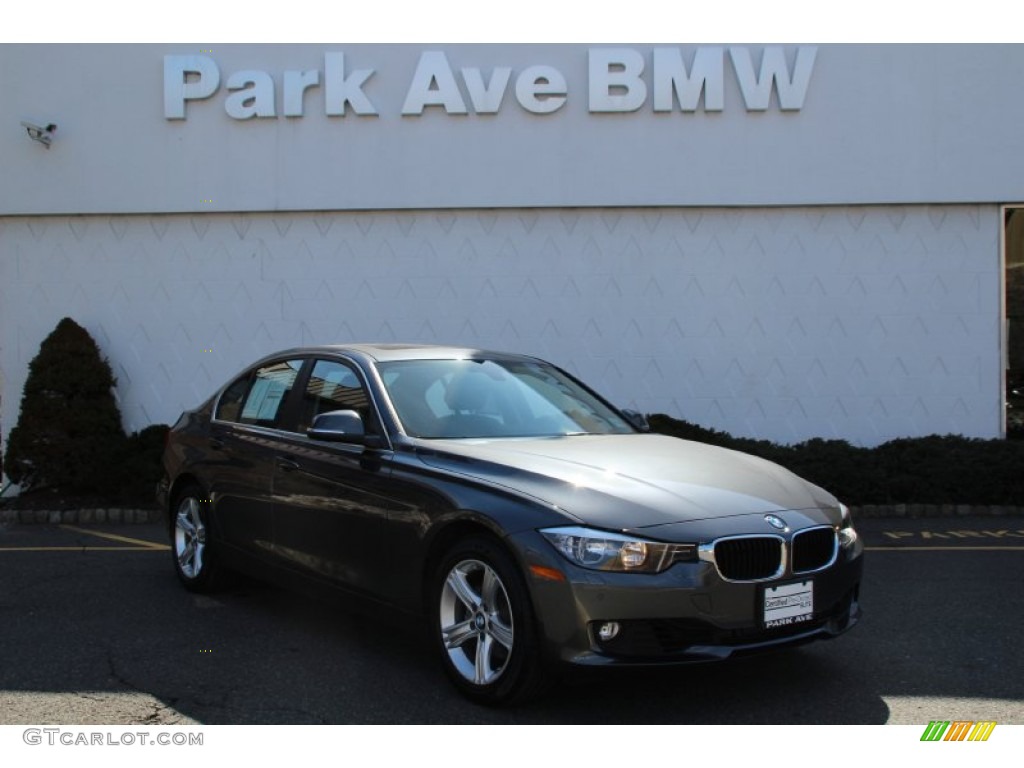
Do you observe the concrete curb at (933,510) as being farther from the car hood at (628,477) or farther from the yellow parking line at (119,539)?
the yellow parking line at (119,539)

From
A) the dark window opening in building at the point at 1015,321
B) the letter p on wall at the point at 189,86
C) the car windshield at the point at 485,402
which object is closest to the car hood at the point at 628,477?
the car windshield at the point at 485,402

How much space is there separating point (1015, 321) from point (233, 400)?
9.47m

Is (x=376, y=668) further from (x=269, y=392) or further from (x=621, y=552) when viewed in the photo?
(x=269, y=392)

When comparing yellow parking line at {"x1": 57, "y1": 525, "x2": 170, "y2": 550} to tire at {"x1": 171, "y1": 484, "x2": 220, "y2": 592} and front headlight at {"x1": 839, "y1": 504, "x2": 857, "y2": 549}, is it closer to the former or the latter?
tire at {"x1": 171, "y1": 484, "x2": 220, "y2": 592}

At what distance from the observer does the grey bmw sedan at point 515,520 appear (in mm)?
4039

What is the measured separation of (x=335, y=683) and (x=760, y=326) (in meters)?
8.28

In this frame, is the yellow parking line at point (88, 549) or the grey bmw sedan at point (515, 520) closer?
→ the grey bmw sedan at point (515, 520)

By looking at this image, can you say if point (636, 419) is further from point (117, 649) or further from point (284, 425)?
point (117, 649)

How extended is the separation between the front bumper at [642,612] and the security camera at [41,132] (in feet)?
33.2

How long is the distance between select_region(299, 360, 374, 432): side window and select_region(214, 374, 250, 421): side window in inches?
33.4

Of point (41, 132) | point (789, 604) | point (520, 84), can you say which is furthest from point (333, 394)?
point (41, 132)

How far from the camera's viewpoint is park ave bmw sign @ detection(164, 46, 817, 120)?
11.8m

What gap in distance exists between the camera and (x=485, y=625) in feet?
14.3

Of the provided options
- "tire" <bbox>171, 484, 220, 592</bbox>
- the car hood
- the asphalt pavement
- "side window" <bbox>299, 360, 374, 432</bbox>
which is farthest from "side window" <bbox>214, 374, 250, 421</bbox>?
the car hood
